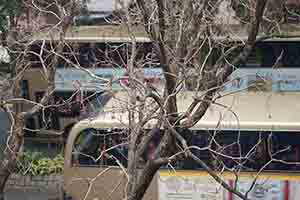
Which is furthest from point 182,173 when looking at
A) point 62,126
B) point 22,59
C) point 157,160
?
point 62,126

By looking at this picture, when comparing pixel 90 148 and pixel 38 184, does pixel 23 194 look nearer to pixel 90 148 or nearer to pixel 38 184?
pixel 38 184

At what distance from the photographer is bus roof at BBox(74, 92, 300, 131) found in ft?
31.7

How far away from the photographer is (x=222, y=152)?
9398 mm

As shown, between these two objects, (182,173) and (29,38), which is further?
(182,173)

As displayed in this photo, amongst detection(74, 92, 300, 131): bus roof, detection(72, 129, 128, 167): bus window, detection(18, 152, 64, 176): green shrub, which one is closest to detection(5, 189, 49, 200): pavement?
detection(18, 152, 64, 176): green shrub

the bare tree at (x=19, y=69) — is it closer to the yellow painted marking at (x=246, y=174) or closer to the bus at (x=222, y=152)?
the bus at (x=222, y=152)

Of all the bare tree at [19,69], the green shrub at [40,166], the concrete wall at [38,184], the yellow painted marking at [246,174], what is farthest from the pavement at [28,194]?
the bare tree at [19,69]

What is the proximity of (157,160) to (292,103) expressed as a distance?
511cm

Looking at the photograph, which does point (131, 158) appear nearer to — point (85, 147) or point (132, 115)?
point (132, 115)

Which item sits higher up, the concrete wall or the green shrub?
the green shrub

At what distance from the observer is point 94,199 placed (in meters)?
10.5

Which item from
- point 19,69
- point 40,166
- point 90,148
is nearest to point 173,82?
point 19,69

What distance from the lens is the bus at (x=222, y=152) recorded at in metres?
9.67

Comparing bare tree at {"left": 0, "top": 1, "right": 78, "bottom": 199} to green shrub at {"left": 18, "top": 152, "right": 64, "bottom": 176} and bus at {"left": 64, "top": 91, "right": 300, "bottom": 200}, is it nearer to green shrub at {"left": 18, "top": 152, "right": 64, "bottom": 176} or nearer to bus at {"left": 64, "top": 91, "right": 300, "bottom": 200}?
bus at {"left": 64, "top": 91, "right": 300, "bottom": 200}
